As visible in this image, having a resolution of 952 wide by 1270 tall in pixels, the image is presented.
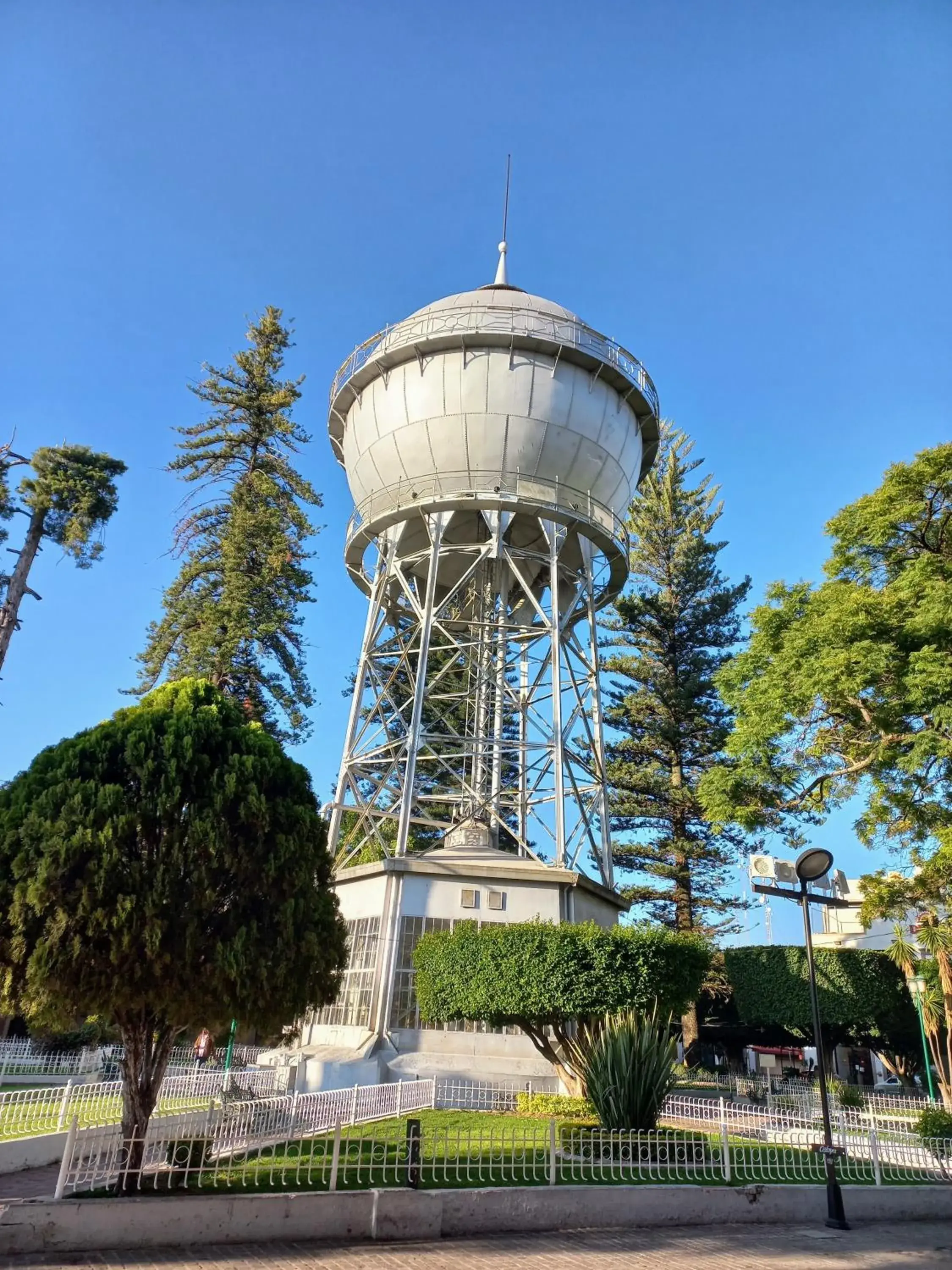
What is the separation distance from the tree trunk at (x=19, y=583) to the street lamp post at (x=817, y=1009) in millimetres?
20674

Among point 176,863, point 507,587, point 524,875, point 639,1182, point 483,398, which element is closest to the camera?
point 176,863

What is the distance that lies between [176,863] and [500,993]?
7.53 metres

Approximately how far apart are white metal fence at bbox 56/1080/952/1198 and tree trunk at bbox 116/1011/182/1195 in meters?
0.20

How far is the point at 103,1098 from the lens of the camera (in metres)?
13.6

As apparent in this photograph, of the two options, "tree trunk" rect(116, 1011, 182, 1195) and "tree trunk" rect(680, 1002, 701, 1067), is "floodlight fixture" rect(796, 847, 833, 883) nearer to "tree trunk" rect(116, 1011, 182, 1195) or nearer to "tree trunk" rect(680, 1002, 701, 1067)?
"tree trunk" rect(116, 1011, 182, 1195)

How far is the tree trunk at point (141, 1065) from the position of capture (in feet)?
25.5

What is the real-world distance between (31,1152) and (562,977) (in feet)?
24.3

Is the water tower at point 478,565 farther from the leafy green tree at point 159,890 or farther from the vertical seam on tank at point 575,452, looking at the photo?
the leafy green tree at point 159,890

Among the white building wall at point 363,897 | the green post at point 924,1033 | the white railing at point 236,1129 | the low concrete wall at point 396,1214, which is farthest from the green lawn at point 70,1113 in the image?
the green post at point 924,1033

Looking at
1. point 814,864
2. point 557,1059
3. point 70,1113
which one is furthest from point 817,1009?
point 70,1113

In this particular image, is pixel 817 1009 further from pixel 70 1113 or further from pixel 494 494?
pixel 494 494

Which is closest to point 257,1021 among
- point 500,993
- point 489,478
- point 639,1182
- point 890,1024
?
point 639,1182

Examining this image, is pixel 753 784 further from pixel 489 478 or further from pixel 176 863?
pixel 176 863

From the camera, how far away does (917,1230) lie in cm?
883
